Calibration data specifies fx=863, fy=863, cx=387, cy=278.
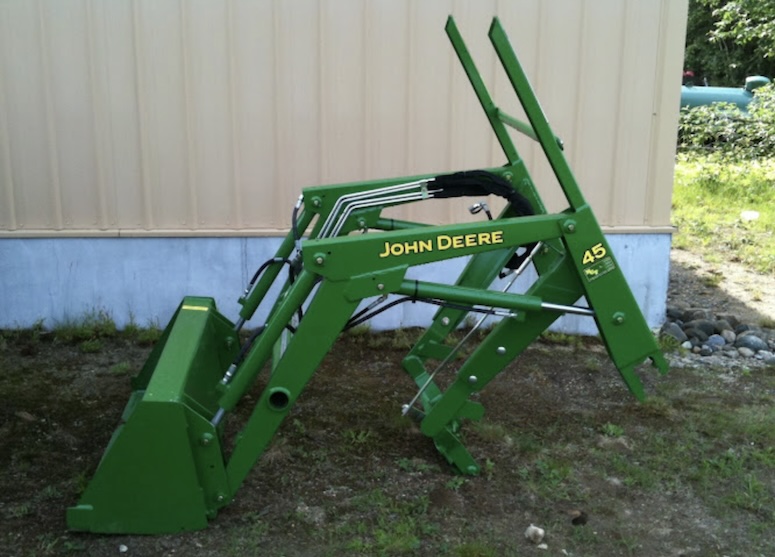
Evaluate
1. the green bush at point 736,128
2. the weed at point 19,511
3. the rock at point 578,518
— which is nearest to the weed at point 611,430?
the rock at point 578,518

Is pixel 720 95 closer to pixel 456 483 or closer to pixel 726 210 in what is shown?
pixel 726 210

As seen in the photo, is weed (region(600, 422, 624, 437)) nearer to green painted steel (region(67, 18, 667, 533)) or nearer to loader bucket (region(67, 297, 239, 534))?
green painted steel (region(67, 18, 667, 533))

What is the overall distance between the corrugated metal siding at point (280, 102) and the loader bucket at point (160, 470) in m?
2.47

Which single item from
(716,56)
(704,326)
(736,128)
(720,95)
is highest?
(716,56)

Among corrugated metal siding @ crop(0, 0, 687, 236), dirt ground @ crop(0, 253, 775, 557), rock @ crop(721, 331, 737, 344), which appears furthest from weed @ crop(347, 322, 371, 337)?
rock @ crop(721, 331, 737, 344)

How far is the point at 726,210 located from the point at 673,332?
462 cm

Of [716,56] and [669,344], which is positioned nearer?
[669,344]

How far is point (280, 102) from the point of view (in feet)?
18.3

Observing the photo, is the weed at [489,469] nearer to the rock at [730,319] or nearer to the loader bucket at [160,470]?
the loader bucket at [160,470]

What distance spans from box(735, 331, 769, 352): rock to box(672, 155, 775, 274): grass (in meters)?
1.53

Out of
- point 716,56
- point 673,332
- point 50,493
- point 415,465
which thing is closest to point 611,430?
point 415,465

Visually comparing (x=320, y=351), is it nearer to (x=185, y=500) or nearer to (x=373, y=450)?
(x=185, y=500)

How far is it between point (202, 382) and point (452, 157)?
262cm

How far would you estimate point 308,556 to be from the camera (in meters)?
3.22
